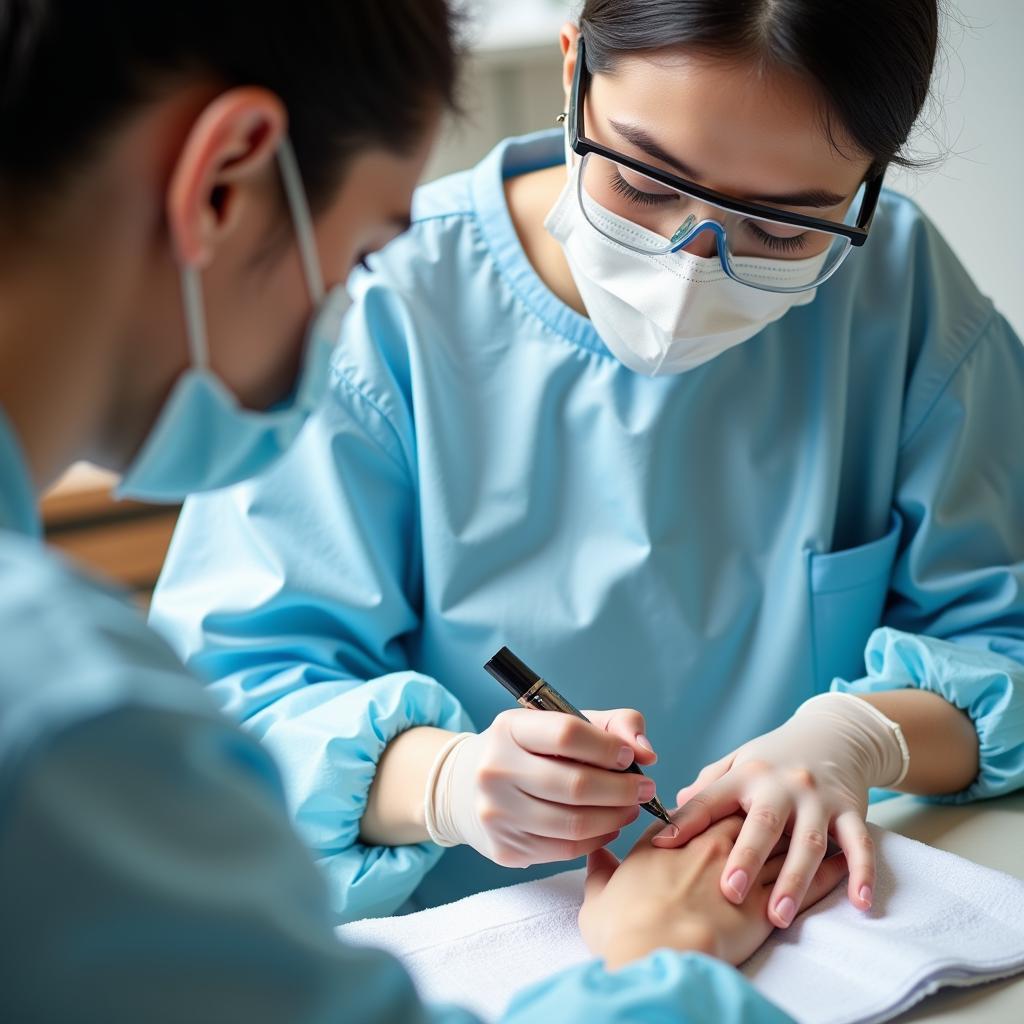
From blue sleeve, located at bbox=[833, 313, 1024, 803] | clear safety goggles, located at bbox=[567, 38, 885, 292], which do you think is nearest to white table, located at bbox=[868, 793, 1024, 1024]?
blue sleeve, located at bbox=[833, 313, 1024, 803]

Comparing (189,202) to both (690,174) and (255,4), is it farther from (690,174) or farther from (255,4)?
(690,174)

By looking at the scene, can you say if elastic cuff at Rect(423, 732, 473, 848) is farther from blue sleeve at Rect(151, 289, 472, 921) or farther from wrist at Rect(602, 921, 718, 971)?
wrist at Rect(602, 921, 718, 971)

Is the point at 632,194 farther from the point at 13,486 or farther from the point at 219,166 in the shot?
the point at 13,486

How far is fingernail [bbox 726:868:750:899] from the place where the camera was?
0.99m

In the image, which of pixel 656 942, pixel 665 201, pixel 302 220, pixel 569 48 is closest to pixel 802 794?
pixel 656 942

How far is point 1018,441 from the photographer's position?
1502 mm

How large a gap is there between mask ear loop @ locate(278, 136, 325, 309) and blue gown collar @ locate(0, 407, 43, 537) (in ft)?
0.67

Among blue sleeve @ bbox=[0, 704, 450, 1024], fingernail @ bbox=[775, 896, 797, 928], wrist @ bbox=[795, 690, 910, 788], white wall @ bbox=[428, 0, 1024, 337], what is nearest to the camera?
blue sleeve @ bbox=[0, 704, 450, 1024]

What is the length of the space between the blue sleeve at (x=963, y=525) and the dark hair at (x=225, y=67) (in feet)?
2.88

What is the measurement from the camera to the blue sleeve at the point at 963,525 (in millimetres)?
1365

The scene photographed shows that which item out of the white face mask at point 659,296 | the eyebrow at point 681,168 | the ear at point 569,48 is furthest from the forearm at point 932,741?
the ear at point 569,48

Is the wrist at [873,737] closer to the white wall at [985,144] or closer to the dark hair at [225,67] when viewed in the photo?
the dark hair at [225,67]

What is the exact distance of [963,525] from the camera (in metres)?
1.43

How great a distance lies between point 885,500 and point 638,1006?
94 cm
